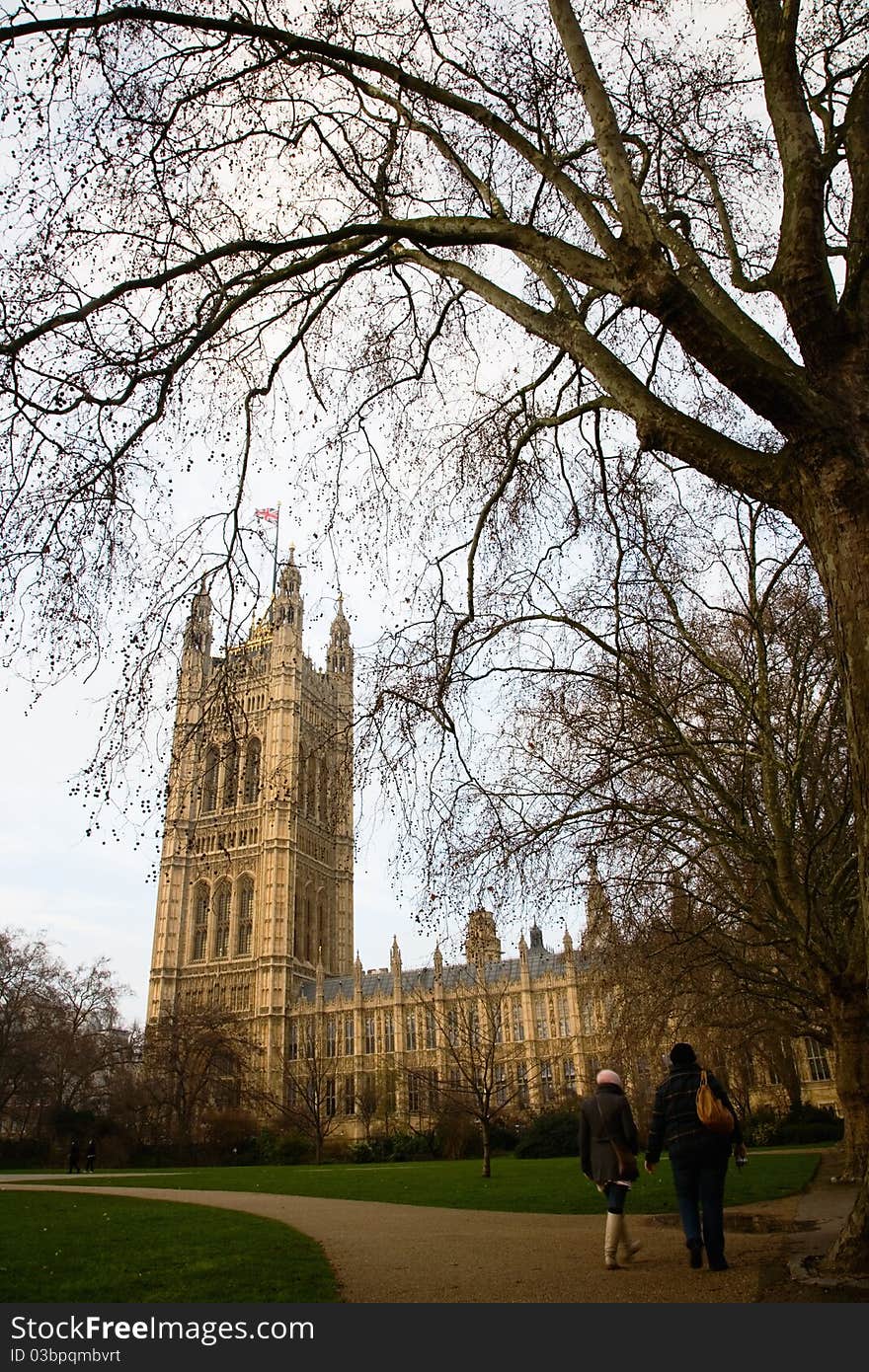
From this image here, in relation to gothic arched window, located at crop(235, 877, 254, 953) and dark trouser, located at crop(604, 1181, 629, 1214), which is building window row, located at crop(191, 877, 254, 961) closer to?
gothic arched window, located at crop(235, 877, 254, 953)

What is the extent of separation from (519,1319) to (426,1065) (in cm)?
6506

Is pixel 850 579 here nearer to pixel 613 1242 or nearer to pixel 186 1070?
pixel 613 1242

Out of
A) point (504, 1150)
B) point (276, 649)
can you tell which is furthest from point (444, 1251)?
point (276, 649)

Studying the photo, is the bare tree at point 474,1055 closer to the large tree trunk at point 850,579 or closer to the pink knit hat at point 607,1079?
the pink knit hat at point 607,1079

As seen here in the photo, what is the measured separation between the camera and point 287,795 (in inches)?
276

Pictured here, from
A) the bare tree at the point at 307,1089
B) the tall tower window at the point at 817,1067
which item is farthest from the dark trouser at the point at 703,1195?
the tall tower window at the point at 817,1067

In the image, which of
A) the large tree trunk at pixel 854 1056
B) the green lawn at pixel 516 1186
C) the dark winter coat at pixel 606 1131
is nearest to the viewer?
the dark winter coat at pixel 606 1131

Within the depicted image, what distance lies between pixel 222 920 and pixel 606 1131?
74.4 metres

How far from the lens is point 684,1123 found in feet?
20.4

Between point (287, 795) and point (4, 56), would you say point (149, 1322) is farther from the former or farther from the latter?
point (4, 56)

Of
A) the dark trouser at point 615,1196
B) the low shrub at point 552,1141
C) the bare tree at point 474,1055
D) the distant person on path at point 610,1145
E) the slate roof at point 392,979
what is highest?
the slate roof at point 392,979

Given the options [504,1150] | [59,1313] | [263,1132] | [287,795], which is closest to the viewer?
[59,1313]

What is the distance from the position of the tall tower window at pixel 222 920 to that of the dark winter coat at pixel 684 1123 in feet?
242

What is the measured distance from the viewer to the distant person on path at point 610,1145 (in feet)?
20.8
